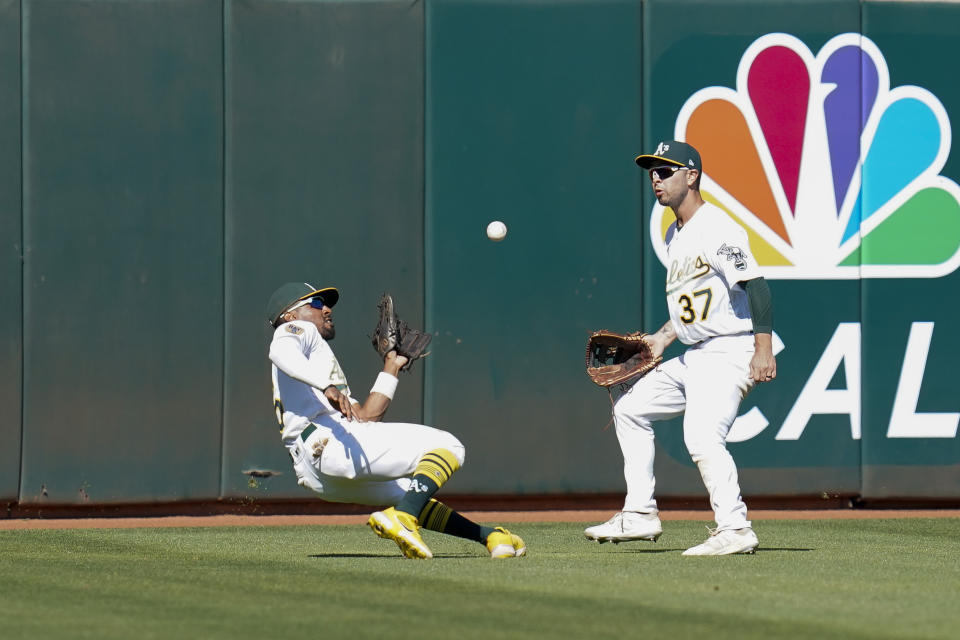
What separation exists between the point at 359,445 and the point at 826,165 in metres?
5.07

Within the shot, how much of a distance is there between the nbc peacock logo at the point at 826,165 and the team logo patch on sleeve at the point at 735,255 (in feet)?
11.0

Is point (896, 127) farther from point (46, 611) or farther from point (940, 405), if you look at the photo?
point (46, 611)

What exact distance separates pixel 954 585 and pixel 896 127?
5280 millimetres

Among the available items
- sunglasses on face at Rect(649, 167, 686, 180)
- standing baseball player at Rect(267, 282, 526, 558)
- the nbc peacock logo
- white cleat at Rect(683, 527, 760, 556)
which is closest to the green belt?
standing baseball player at Rect(267, 282, 526, 558)

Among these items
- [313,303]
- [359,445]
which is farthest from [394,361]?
[313,303]

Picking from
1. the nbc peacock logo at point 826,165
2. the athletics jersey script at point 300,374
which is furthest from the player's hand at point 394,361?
the nbc peacock logo at point 826,165

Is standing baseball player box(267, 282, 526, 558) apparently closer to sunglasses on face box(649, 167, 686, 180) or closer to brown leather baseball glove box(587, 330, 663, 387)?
brown leather baseball glove box(587, 330, 663, 387)

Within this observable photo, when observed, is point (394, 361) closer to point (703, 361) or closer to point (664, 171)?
point (703, 361)

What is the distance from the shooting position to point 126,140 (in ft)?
33.7

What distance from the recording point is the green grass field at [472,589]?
5.05m

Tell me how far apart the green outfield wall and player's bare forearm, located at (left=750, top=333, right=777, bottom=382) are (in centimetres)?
336

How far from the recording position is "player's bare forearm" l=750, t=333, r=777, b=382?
23.9 feet

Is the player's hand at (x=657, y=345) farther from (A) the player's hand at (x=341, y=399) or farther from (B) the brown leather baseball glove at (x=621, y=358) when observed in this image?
(A) the player's hand at (x=341, y=399)

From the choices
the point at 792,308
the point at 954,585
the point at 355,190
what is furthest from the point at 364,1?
the point at 954,585
